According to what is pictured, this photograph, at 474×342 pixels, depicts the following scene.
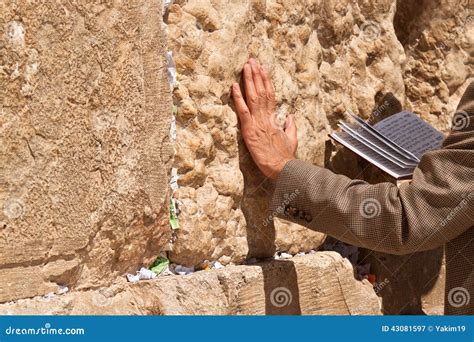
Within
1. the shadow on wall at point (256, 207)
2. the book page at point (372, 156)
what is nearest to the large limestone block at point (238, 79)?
the shadow on wall at point (256, 207)

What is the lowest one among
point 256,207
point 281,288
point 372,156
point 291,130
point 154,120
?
point 281,288

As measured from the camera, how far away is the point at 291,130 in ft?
9.61

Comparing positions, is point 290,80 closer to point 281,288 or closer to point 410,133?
point 410,133

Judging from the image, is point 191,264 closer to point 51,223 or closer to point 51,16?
point 51,223

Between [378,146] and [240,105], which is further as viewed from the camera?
[378,146]

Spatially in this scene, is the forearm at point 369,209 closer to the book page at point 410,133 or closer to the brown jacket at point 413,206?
the brown jacket at point 413,206

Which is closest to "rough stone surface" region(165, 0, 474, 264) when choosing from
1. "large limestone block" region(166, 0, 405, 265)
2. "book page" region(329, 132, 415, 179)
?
"large limestone block" region(166, 0, 405, 265)

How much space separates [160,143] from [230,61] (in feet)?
1.23

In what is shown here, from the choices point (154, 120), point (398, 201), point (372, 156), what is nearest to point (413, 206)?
point (398, 201)

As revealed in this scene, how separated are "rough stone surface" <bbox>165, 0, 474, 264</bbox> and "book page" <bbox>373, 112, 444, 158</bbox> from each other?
15 cm

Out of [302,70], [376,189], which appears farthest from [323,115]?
[376,189]

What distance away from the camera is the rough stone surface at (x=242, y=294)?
2.27 m

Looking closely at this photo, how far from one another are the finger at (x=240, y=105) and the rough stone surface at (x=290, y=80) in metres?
0.02

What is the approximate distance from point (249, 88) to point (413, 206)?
0.57 metres
